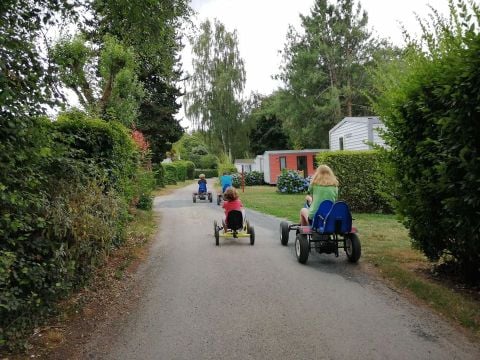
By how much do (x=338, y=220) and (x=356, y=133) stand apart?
16170 millimetres

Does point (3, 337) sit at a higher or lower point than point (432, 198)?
lower

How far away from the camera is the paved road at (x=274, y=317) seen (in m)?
3.92

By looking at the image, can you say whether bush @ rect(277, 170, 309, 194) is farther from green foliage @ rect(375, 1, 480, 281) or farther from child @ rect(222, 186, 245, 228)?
green foliage @ rect(375, 1, 480, 281)

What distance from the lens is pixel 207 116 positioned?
52.3 meters

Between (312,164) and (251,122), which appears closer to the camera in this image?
(312,164)

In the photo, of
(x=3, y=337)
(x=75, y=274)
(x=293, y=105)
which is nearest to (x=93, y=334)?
(x=3, y=337)

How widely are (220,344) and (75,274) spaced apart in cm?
237

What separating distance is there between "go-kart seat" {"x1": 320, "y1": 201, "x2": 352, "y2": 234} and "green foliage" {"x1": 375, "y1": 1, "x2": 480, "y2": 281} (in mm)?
863

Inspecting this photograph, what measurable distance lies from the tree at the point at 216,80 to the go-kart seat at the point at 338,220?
44367mm

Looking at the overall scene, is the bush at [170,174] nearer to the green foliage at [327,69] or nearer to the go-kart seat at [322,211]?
the green foliage at [327,69]

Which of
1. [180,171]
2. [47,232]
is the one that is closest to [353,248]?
[47,232]

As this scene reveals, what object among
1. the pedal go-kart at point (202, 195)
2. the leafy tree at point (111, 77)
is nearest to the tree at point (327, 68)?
the pedal go-kart at point (202, 195)

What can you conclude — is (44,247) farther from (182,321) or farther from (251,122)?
(251,122)

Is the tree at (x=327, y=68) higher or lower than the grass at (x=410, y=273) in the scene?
higher
